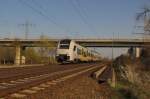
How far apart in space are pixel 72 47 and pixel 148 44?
16.7m

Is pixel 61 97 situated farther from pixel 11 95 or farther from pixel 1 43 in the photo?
pixel 1 43

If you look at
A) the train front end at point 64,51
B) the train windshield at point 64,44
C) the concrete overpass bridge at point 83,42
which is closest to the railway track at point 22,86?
the train front end at point 64,51

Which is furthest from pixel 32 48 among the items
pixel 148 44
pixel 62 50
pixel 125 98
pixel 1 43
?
pixel 125 98

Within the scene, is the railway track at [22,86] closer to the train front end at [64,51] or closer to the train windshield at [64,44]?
the train front end at [64,51]

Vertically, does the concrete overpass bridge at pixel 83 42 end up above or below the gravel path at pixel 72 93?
above

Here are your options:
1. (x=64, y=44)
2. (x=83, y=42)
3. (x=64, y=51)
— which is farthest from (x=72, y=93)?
(x=83, y=42)

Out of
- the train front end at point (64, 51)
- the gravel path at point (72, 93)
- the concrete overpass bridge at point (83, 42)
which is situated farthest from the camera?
the concrete overpass bridge at point (83, 42)

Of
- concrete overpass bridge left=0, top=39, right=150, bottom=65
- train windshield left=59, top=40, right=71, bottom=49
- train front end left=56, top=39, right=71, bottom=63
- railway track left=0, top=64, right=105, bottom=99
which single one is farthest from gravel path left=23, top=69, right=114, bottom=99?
concrete overpass bridge left=0, top=39, right=150, bottom=65

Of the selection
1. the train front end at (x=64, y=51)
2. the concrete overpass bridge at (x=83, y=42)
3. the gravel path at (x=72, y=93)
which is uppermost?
the concrete overpass bridge at (x=83, y=42)

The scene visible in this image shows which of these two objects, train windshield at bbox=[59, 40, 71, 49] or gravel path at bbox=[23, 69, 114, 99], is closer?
gravel path at bbox=[23, 69, 114, 99]

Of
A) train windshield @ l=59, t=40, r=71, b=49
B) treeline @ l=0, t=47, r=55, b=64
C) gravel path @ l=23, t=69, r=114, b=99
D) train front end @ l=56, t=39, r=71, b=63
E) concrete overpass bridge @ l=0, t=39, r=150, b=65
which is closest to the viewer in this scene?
gravel path @ l=23, t=69, r=114, b=99

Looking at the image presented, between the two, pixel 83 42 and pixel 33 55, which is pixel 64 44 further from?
pixel 33 55

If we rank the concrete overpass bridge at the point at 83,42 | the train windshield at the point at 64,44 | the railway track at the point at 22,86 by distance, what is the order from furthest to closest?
the concrete overpass bridge at the point at 83,42
the train windshield at the point at 64,44
the railway track at the point at 22,86

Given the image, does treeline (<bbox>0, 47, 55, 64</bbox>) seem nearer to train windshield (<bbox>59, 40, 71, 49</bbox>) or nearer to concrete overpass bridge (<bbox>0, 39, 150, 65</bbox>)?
concrete overpass bridge (<bbox>0, 39, 150, 65</bbox>)
